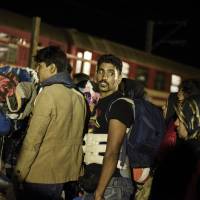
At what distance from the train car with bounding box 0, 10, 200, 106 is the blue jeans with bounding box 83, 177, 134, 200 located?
7.26 m

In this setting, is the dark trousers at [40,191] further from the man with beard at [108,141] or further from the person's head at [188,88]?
the person's head at [188,88]

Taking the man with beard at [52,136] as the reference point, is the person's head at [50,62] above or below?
above

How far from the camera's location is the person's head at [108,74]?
3.62m

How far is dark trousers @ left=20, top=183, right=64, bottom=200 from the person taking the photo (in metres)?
3.53

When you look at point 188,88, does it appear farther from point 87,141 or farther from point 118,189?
point 118,189

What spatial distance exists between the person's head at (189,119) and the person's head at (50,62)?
122 cm

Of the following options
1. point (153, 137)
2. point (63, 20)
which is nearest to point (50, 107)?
point (153, 137)

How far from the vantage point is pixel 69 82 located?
12.3 feet

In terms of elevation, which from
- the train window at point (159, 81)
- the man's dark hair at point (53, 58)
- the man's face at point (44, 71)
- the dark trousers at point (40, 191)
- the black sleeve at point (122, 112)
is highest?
the train window at point (159, 81)

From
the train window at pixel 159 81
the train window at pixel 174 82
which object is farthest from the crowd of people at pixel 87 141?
the train window at pixel 174 82

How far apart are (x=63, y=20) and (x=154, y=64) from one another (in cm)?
1829

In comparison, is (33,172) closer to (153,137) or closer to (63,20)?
(153,137)

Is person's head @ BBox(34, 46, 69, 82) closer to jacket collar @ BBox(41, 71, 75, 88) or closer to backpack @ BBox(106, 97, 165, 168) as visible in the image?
jacket collar @ BBox(41, 71, 75, 88)

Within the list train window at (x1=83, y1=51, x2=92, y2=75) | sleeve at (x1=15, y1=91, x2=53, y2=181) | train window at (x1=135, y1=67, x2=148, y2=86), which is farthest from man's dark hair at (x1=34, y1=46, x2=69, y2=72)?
train window at (x1=135, y1=67, x2=148, y2=86)
